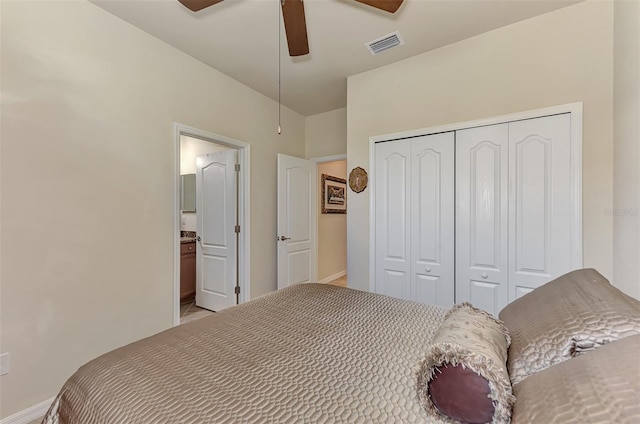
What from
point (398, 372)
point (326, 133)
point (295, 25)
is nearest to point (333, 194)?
point (326, 133)

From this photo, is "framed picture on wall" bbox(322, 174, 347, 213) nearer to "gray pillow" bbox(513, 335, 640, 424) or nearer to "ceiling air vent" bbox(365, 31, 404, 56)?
"ceiling air vent" bbox(365, 31, 404, 56)

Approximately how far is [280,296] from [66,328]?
4.91ft

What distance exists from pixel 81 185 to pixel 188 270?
2121 mm

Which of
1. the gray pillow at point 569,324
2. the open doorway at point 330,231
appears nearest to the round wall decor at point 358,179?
the open doorway at point 330,231

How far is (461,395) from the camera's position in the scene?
2.06 ft

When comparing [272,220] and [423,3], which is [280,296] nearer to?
[272,220]

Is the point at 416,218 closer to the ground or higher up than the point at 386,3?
closer to the ground

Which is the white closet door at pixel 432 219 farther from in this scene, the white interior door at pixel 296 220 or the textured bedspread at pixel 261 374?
the white interior door at pixel 296 220

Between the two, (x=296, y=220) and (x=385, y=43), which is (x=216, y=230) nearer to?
(x=296, y=220)

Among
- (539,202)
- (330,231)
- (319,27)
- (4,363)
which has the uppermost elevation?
(319,27)

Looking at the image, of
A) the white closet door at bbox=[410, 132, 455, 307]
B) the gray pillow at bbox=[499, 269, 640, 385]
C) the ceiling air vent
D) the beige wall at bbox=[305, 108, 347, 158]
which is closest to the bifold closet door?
the white closet door at bbox=[410, 132, 455, 307]

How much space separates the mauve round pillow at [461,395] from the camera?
0.60m

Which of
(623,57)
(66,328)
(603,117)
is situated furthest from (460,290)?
(66,328)

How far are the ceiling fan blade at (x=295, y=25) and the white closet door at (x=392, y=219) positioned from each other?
1.31m
